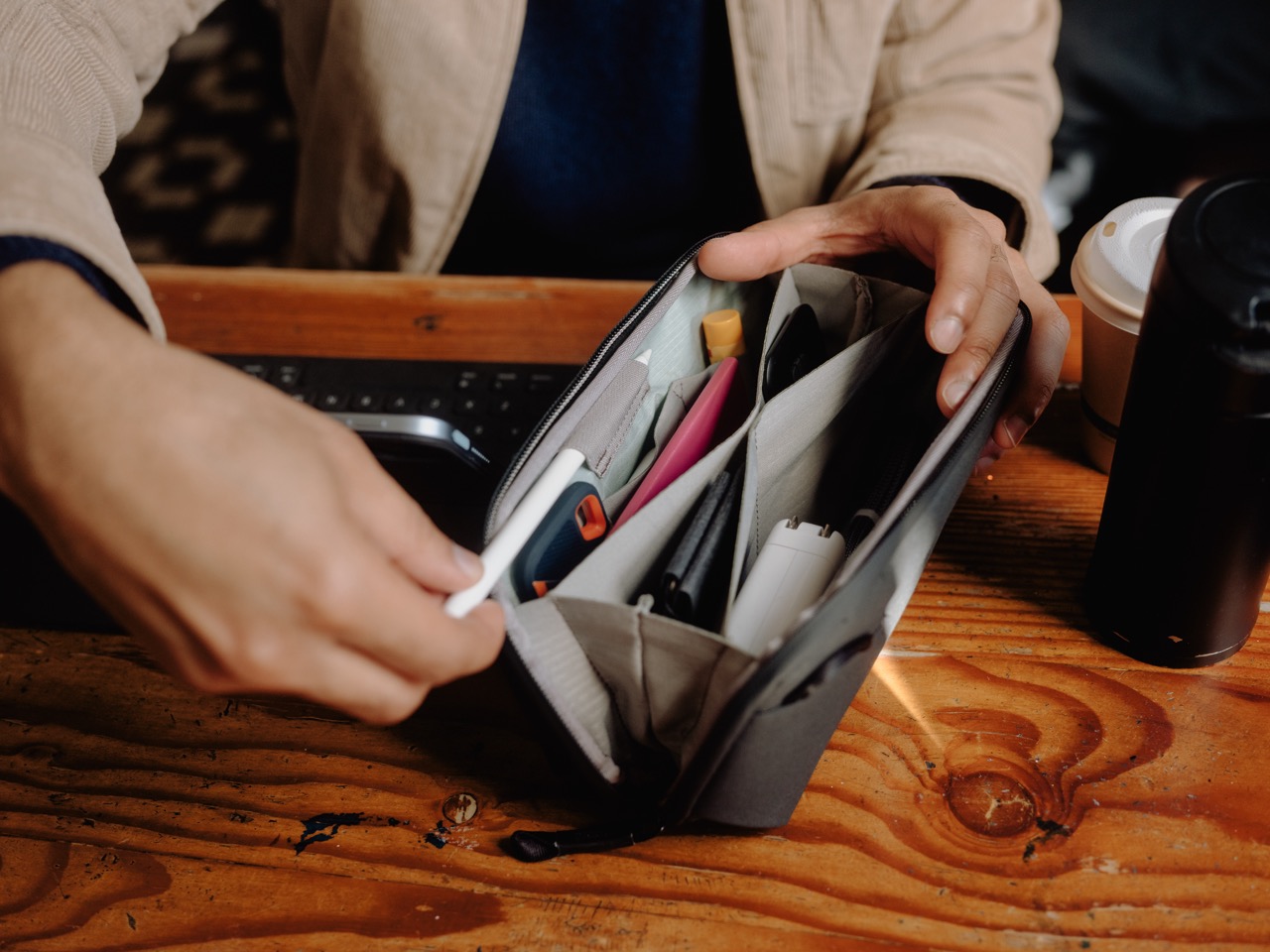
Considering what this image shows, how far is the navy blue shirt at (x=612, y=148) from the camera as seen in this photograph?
0.71 metres

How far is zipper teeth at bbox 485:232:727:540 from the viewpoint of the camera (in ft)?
1.21

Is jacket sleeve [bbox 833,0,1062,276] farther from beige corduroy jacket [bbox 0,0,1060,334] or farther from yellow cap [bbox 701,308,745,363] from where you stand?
yellow cap [bbox 701,308,745,363]

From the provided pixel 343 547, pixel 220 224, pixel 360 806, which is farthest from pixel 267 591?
pixel 220 224

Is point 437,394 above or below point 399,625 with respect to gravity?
below

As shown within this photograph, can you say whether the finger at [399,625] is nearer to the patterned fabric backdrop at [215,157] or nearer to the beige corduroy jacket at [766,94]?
the beige corduroy jacket at [766,94]

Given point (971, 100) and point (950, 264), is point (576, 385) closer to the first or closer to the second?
point (950, 264)

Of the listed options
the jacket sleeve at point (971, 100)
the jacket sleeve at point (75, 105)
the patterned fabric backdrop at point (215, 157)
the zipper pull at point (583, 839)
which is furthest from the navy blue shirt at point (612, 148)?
the patterned fabric backdrop at point (215, 157)

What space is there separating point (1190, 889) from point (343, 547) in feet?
1.14

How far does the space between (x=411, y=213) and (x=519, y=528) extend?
462mm

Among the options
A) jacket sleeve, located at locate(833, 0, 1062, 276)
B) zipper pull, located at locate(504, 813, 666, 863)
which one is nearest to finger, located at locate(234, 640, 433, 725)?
zipper pull, located at locate(504, 813, 666, 863)

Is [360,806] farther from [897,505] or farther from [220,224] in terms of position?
[220,224]

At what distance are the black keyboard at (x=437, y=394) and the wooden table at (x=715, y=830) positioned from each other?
15cm

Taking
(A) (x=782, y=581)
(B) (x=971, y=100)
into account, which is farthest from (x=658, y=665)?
(B) (x=971, y=100)

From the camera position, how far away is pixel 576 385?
413 millimetres
